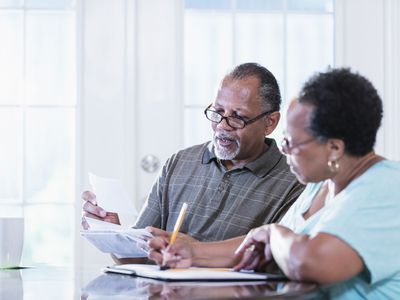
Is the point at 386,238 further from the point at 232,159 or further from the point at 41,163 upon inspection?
the point at 41,163

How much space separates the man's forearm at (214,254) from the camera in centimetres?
202

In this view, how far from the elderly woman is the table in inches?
2.7

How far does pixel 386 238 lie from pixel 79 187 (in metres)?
1.99

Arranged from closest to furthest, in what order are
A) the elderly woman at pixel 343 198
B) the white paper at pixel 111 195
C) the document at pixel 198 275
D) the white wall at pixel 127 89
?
the elderly woman at pixel 343 198 < the document at pixel 198 275 < the white paper at pixel 111 195 < the white wall at pixel 127 89

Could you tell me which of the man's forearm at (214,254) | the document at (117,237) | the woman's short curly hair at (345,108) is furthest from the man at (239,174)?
the woman's short curly hair at (345,108)

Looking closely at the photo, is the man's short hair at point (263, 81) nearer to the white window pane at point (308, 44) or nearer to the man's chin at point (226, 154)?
the man's chin at point (226, 154)

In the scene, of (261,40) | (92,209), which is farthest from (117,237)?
(261,40)

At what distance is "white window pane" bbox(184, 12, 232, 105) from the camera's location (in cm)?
356

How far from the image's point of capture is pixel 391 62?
3.62 meters

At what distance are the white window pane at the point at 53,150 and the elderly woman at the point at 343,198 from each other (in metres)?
1.80

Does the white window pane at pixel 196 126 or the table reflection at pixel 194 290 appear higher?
the white window pane at pixel 196 126

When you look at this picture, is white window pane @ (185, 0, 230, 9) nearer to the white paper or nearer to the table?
the white paper

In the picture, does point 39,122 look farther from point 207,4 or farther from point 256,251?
point 256,251

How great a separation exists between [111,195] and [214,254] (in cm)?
43
